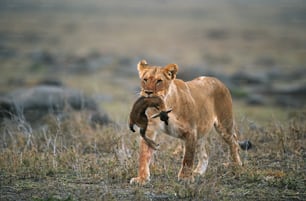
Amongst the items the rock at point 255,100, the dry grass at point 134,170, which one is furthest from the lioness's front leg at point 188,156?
the rock at point 255,100

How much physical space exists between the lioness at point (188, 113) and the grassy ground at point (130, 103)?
24 centimetres

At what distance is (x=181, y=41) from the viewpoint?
49094 millimetres

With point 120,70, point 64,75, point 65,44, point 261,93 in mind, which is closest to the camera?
point 261,93

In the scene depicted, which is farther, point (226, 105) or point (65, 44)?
point (65, 44)

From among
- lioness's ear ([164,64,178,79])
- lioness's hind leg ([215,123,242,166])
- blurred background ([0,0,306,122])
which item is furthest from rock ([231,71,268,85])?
lioness's ear ([164,64,178,79])

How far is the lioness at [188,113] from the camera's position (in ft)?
24.2

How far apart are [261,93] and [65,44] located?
80.3ft

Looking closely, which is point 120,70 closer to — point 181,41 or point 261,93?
point 261,93

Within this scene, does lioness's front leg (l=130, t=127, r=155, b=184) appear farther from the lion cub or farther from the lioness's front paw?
the lion cub

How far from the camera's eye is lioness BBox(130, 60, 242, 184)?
739cm

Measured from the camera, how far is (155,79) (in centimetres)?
726

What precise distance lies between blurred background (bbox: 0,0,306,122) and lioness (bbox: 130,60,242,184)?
370 cm

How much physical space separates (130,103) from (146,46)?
1061 inches

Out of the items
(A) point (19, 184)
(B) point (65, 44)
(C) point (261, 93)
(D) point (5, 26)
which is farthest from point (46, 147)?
(D) point (5, 26)
